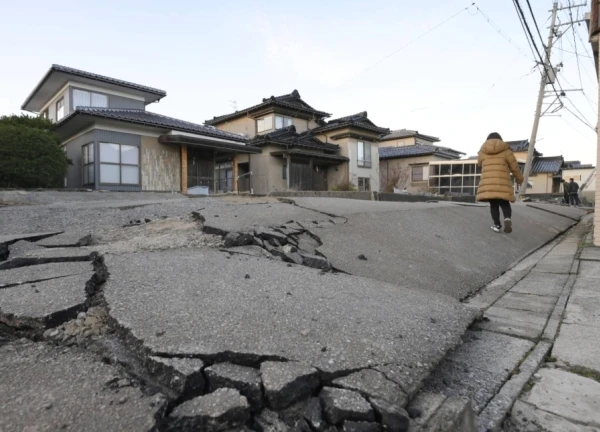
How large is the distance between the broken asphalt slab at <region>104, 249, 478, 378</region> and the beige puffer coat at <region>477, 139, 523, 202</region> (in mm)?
3805

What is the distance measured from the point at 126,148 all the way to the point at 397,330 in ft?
46.3

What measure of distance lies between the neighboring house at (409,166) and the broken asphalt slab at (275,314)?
23.9m

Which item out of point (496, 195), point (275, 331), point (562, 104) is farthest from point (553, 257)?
point (562, 104)

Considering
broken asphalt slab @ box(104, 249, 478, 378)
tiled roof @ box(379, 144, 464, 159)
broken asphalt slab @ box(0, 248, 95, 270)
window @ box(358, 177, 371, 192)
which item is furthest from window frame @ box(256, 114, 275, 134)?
broken asphalt slab @ box(104, 249, 478, 378)

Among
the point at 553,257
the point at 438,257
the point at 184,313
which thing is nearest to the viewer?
the point at 184,313

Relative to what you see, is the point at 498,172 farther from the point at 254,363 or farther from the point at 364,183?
the point at 364,183

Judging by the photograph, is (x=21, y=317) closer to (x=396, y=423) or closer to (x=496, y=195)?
(x=396, y=423)

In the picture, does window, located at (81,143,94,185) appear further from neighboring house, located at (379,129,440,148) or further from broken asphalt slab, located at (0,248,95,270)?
neighboring house, located at (379,129,440,148)

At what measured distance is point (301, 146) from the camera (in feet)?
62.1

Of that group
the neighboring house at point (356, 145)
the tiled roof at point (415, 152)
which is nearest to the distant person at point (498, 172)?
the neighboring house at point (356, 145)

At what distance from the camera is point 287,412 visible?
1.22 m

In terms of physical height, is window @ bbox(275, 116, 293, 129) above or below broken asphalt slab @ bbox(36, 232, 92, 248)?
above

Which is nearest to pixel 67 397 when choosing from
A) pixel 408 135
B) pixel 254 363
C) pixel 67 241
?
pixel 254 363

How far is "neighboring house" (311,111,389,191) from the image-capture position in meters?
21.9
